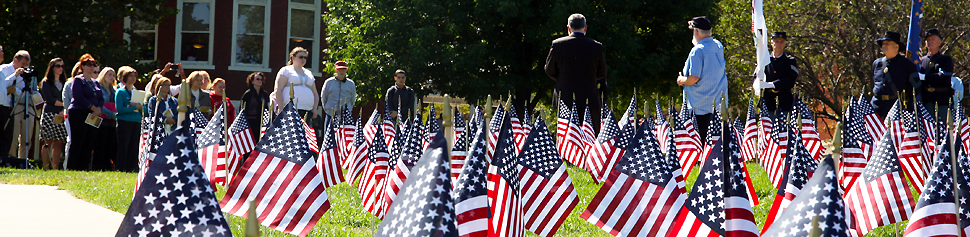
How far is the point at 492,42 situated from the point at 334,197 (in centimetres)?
1544

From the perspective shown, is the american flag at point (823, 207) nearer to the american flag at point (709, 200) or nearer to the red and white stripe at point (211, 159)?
the american flag at point (709, 200)

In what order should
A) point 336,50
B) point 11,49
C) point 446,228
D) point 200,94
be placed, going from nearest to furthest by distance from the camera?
1. point 446,228
2. point 200,94
3. point 11,49
4. point 336,50

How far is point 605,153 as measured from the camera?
25.2ft

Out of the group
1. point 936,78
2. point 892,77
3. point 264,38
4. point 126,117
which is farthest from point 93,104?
point 264,38

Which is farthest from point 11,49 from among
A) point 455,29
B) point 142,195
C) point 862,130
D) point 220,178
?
point 142,195

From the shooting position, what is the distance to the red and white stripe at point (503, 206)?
14.9ft

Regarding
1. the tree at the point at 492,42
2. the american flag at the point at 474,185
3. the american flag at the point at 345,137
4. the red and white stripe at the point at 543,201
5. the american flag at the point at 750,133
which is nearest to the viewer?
the american flag at the point at 474,185

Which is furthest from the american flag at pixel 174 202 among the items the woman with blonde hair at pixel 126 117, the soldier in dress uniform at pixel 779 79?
the woman with blonde hair at pixel 126 117

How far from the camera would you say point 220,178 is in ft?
24.5

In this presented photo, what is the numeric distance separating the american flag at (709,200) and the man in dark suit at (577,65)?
5.01 meters

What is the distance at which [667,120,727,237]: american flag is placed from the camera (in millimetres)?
4344

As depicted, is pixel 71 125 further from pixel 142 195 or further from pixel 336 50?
pixel 336 50

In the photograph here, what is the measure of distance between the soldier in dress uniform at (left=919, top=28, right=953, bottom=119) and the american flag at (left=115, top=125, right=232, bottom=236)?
948cm

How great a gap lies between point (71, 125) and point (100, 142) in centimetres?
75
